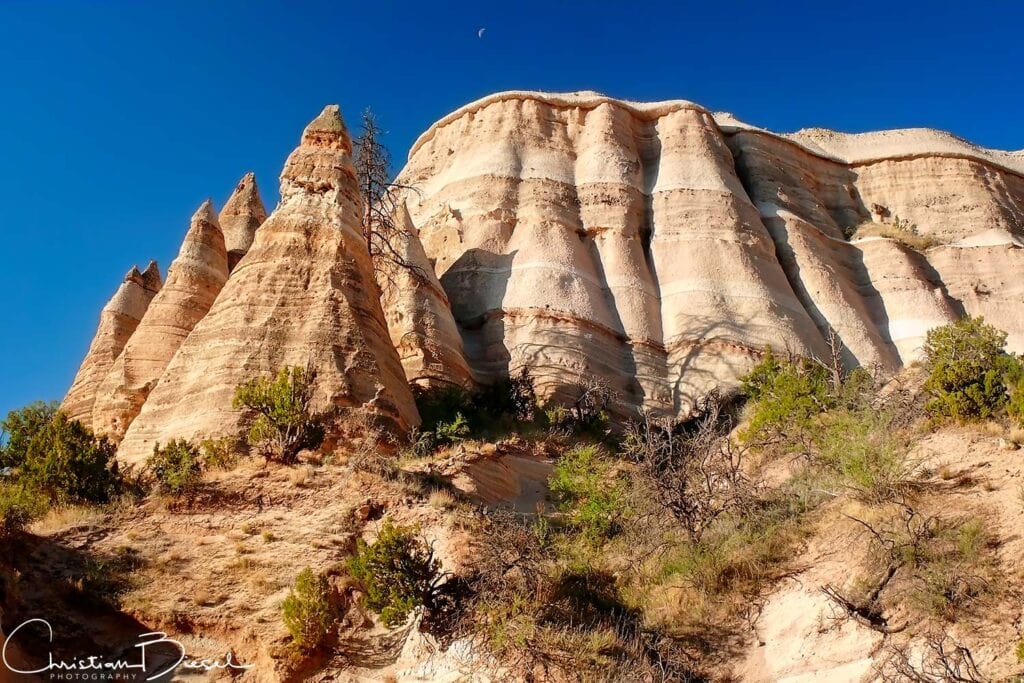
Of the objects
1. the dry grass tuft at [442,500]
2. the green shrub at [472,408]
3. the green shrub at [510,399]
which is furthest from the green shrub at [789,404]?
the dry grass tuft at [442,500]

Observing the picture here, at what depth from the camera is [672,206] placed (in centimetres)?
2805

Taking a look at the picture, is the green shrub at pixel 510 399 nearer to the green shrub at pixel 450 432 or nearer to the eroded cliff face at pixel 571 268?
the eroded cliff face at pixel 571 268

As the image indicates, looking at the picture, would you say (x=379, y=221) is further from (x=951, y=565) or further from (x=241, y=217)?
(x=951, y=565)

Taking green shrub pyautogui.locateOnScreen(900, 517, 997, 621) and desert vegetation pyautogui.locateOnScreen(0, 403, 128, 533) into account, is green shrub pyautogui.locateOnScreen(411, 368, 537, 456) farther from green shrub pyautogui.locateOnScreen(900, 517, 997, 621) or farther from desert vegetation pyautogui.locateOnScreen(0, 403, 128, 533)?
green shrub pyautogui.locateOnScreen(900, 517, 997, 621)

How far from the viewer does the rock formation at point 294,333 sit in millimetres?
13812

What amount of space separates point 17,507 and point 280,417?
3495mm

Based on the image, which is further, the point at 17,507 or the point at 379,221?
the point at 379,221

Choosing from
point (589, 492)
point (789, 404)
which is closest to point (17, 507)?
point (589, 492)

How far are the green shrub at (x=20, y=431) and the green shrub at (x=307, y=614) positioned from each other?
549cm

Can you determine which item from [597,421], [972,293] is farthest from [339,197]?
[972,293]

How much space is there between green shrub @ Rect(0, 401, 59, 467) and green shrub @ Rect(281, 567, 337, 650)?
18.0ft

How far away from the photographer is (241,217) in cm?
2381

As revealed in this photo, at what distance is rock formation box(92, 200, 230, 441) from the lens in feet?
55.9
